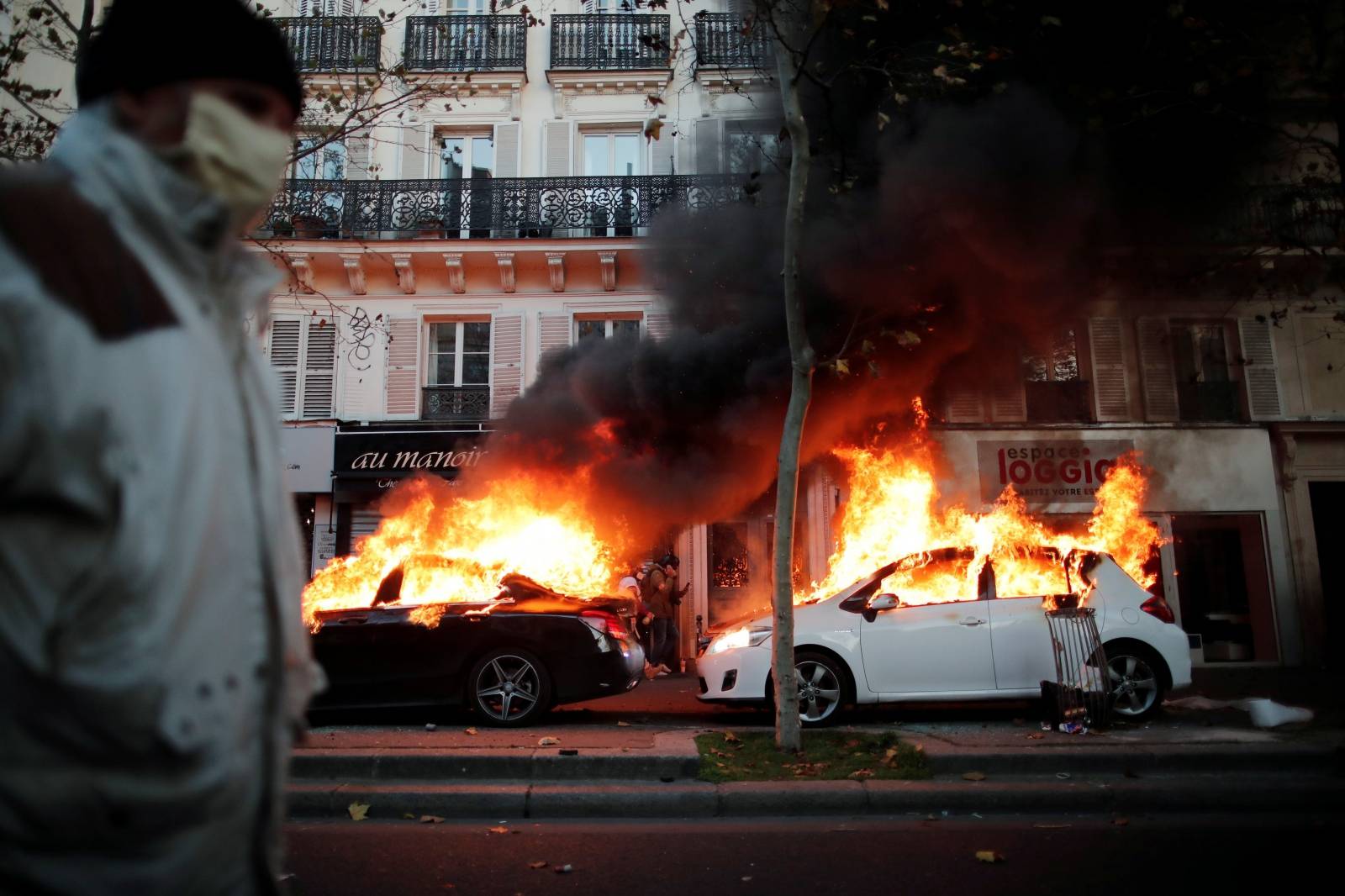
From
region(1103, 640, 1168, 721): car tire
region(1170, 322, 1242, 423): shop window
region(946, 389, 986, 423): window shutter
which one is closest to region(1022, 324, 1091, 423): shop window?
region(946, 389, 986, 423): window shutter

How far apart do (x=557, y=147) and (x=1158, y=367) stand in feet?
36.0

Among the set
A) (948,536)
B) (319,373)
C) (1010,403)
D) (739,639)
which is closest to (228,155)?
(739,639)

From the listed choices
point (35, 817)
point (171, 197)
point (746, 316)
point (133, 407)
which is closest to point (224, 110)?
point (171, 197)

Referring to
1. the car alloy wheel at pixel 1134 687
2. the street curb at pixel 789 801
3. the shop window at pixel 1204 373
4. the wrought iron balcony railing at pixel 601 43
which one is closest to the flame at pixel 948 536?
the car alloy wheel at pixel 1134 687

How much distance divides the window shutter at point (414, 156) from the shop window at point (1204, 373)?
43.1ft

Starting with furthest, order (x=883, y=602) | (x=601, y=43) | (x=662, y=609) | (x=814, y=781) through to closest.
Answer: (x=601, y=43) < (x=662, y=609) < (x=883, y=602) < (x=814, y=781)

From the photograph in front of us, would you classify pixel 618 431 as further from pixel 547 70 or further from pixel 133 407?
pixel 133 407

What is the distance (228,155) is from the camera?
4.19 ft

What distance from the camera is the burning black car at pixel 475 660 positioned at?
823 cm

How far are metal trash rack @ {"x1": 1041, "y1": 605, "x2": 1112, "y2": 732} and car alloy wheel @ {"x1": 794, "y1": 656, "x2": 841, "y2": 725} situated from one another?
5.83ft

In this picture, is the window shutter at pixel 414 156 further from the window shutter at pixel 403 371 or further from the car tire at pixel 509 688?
the car tire at pixel 509 688

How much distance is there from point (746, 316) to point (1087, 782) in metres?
7.18

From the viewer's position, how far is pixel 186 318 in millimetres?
1115

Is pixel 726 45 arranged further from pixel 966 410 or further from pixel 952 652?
pixel 952 652
